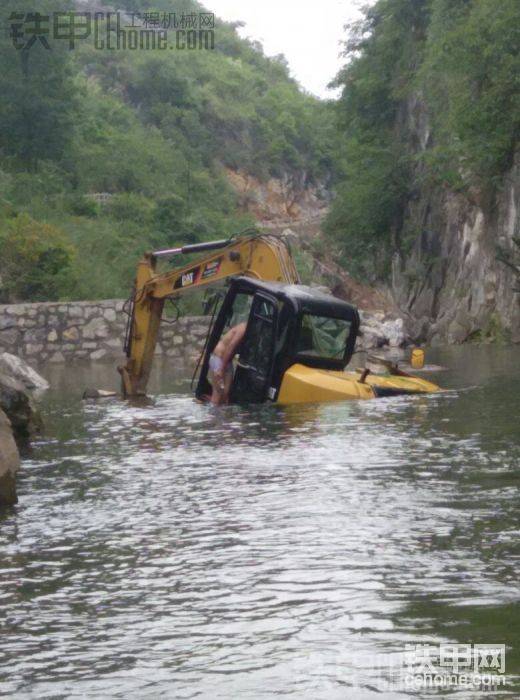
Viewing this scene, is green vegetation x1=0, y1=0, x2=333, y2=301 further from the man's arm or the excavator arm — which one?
the man's arm

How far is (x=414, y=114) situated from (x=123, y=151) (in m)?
21.8

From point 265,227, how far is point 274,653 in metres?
81.5

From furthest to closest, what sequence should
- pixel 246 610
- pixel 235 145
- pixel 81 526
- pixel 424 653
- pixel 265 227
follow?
pixel 235 145 → pixel 265 227 → pixel 81 526 → pixel 246 610 → pixel 424 653

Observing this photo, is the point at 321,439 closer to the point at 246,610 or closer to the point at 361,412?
the point at 361,412

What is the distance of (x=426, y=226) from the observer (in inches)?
2122

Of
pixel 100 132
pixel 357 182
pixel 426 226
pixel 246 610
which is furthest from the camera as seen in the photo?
pixel 100 132

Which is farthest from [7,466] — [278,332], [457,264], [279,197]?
[279,197]

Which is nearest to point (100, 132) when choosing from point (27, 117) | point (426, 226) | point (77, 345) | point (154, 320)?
point (27, 117)

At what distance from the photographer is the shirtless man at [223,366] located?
1880 centimetres

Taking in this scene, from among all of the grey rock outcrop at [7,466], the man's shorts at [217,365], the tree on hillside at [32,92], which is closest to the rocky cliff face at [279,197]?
the tree on hillside at [32,92]

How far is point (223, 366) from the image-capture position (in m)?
19.1

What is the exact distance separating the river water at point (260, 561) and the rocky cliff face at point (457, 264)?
26313 mm

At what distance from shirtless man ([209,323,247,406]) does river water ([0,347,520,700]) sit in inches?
157

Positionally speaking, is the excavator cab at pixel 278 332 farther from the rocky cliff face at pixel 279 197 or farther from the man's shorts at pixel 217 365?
the rocky cliff face at pixel 279 197
